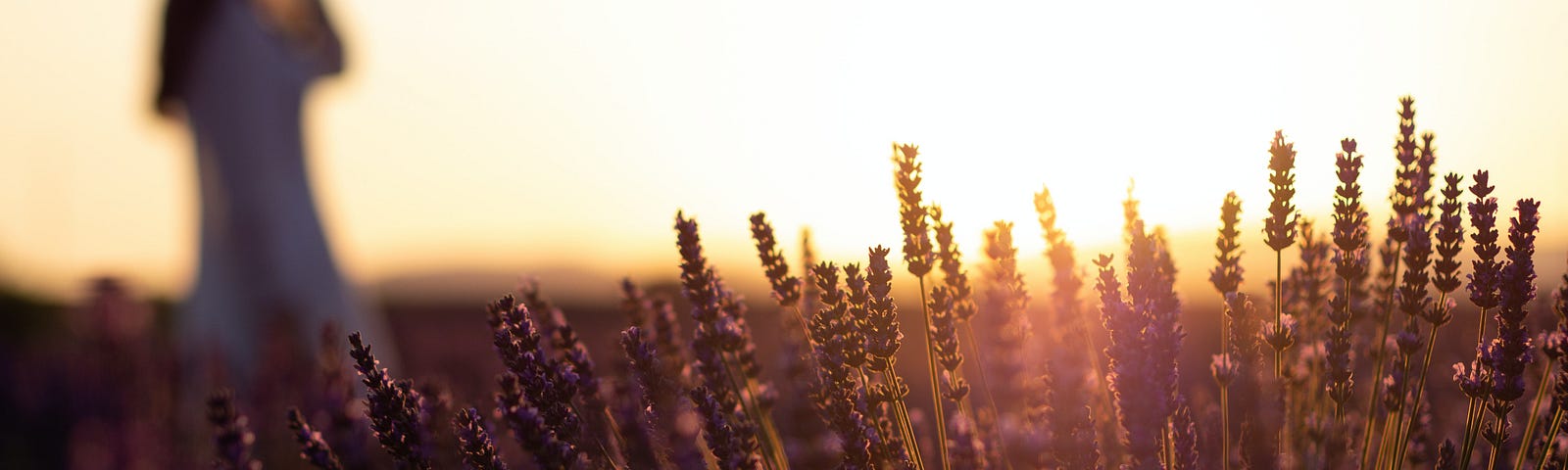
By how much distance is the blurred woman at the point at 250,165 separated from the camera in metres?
8.57

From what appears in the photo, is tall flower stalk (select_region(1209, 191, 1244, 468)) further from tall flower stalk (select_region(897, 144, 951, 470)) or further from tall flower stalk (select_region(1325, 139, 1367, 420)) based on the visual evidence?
tall flower stalk (select_region(897, 144, 951, 470))

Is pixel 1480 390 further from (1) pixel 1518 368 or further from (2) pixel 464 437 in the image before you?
(2) pixel 464 437

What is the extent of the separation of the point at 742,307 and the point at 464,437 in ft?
1.70

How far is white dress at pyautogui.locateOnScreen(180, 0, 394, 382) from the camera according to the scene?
8.56 m

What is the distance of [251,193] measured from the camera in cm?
862

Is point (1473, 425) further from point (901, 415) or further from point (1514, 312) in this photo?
point (901, 415)

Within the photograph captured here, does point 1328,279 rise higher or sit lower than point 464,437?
higher

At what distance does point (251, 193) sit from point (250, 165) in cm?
23

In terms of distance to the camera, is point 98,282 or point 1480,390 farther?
point 98,282

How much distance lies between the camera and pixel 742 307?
175 cm

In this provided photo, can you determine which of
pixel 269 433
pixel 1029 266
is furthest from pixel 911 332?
pixel 1029 266

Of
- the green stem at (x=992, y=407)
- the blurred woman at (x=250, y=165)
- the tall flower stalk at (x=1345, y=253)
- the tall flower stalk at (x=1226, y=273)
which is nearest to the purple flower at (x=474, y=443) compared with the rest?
the green stem at (x=992, y=407)

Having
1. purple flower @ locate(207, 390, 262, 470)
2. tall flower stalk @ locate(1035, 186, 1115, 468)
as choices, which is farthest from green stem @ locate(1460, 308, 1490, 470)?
purple flower @ locate(207, 390, 262, 470)

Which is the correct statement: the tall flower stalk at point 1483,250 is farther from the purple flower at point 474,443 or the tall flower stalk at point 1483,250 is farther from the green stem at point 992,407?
the purple flower at point 474,443
